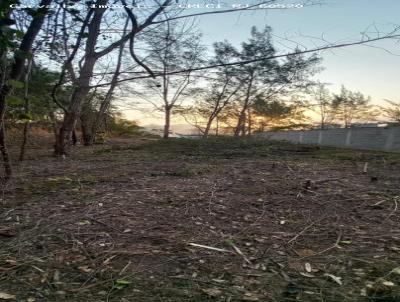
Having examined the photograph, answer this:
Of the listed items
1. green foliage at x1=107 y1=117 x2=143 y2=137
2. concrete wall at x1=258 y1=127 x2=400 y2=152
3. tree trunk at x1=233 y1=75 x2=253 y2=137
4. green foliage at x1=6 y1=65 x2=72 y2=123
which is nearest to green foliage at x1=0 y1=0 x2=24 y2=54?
green foliage at x1=6 y1=65 x2=72 y2=123

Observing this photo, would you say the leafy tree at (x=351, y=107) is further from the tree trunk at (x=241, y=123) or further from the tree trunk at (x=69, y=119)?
the tree trunk at (x=69, y=119)

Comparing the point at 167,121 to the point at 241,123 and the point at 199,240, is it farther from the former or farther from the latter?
the point at 199,240

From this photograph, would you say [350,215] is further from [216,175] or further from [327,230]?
[216,175]

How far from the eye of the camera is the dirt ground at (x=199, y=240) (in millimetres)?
1489

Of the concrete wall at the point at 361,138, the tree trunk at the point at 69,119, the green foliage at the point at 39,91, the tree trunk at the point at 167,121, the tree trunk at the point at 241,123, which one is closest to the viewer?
the green foliage at the point at 39,91

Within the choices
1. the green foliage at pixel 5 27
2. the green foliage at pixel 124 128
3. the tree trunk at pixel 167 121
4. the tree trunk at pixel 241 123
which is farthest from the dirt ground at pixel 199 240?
the tree trunk at pixel 241 123

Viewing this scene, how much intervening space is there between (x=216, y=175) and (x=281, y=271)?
2.21m

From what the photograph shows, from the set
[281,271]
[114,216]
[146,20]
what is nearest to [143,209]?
[114,216]

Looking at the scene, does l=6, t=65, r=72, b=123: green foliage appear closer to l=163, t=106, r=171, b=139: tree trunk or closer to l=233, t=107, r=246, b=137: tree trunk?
l=163, t=106, r=171, b=139: tree trunk

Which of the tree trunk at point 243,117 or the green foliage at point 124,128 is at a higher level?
the tree trunk at point 243,117

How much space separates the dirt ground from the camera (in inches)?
58.6

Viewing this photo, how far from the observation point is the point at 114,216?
2293mm

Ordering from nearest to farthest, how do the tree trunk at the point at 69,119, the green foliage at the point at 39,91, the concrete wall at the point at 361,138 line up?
1. the green foliage at the point at 39,91
2. the tree trunk at the point at 69,119
3. the concrete wall at the point at 361,138

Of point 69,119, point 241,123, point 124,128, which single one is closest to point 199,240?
point 69,119
